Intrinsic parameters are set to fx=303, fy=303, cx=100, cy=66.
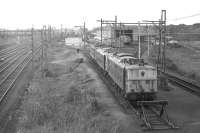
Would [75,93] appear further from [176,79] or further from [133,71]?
[176,79]

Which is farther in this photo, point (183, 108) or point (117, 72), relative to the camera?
point (117, 72)

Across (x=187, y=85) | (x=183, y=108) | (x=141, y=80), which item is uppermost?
(x=141, y=80)

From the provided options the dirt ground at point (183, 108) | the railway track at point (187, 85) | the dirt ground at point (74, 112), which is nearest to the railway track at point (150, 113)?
the dirt ground at point (74, 112)

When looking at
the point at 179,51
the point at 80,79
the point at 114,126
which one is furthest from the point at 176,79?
the point at 179,51

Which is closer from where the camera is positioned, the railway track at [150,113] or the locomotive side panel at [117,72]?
the railway track at [150,113]

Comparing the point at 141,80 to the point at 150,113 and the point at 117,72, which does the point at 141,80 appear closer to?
the point at 150,113

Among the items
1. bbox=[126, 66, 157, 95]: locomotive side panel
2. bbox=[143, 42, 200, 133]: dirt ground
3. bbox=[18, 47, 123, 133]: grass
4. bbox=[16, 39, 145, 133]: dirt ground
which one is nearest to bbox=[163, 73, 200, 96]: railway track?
bbox=[143, 42, 200, 133]: dirt ground

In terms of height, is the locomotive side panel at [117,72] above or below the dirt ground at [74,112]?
above

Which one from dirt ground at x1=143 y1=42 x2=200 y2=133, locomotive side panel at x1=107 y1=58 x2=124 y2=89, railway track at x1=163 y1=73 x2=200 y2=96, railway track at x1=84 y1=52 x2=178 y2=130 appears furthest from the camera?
railway track at x1=163 y1=73 x2=200 y2=96

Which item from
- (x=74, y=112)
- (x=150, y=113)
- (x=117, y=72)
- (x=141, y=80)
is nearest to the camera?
(x=150, y=113)

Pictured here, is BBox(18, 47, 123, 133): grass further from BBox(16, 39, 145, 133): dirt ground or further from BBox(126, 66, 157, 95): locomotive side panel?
BBox(126, 66, 157, 95): locomotive side panel

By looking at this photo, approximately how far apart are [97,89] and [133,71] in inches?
277

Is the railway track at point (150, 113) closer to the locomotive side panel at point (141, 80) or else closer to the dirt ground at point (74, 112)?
the dirt ground at point (74, 112)

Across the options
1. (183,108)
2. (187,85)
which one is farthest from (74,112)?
(187,85)
